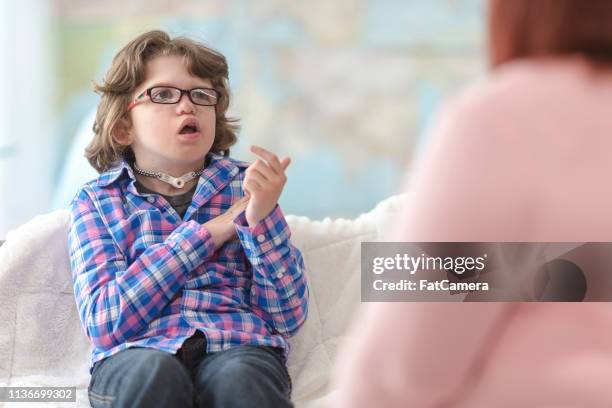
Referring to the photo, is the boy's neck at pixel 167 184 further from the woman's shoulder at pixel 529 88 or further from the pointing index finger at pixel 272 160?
the woman's shoulder at pixel 529 88

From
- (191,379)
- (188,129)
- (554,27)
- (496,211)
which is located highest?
(188,129)

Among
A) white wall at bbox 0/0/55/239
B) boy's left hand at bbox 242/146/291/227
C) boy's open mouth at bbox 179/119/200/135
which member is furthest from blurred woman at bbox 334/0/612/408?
white wall at bbox 0/0/55/239

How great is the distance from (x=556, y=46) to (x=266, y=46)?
2.49 m

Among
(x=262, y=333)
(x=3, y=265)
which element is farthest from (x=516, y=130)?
(x=3, y=265)

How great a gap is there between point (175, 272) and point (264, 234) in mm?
152

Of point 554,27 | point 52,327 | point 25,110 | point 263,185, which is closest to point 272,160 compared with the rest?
point 263,185

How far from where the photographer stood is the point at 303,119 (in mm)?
3109

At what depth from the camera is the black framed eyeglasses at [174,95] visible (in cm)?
145

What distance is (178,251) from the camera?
4.38ft

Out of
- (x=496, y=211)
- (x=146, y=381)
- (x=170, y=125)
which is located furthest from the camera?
(x=170, y=125)

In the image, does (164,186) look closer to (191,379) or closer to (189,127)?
(189,127)

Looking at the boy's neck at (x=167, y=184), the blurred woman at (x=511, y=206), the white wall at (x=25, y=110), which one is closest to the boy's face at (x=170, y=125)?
the boy's neck at (x=167, y=184)

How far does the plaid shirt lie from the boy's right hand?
0.05 feet

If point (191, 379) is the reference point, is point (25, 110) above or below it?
above
